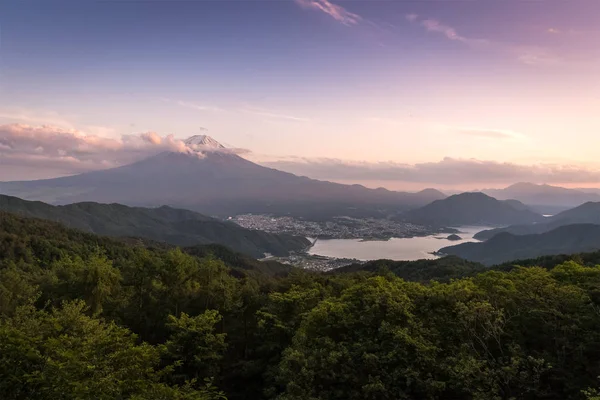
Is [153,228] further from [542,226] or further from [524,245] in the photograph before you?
[542,226]

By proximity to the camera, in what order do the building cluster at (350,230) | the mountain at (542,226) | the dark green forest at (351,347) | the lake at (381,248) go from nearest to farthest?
the dark green forest at (351,347), the lake at (381,248), the mountain at (542,226), the building cluster at (350,230)

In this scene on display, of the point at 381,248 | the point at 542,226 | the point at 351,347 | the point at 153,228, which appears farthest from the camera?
the point at 542,226

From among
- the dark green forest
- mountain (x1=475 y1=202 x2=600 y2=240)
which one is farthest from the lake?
the dark green forest

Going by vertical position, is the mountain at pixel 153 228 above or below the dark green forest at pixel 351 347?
below

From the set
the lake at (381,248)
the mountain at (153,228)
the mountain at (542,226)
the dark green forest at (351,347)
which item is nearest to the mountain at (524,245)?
the lake at (381,248)

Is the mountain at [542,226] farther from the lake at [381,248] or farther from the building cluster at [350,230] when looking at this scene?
the building cluster at [350,230]

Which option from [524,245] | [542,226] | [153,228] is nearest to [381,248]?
[524,245]
